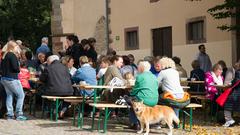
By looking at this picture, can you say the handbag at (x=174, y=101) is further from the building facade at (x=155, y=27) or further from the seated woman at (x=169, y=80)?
the building facade at (x=155, y=27)

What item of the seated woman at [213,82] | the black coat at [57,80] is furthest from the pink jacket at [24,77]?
the seated woman at [213,82]

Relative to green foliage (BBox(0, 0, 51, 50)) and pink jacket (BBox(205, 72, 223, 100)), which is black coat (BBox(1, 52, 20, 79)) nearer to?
pink jacket (BBox(205, 72, 223, 100))

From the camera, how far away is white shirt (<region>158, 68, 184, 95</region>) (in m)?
11.5

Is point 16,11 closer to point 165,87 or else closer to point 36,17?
point 36,17

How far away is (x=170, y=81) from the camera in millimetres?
11492

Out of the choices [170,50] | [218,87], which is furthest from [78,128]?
[170,50]

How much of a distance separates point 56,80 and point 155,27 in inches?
423

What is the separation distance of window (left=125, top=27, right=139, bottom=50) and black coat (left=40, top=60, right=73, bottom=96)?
1134cm

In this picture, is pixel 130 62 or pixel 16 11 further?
pixel 16 11

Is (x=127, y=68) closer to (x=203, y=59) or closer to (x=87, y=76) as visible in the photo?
(x=87, y=76)

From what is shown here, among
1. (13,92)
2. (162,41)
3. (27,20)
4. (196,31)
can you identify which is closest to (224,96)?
(13,92)

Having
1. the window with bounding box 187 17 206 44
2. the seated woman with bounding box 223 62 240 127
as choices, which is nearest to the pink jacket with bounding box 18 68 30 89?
the seated woman with bounding box 223 62 240 127

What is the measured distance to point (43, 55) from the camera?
16.0 m

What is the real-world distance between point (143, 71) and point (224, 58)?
9.07 metres
